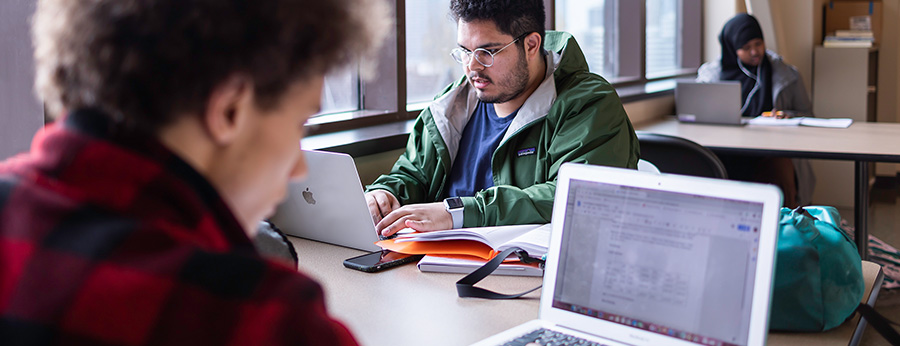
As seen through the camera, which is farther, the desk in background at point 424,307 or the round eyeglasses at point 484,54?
the round eyeglasses at point 484,54

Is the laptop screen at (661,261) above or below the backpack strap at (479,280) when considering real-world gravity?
above

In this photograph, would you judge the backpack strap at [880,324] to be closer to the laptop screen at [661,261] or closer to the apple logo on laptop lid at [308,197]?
the laptop screen at [661,261]

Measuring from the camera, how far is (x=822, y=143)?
3258mm

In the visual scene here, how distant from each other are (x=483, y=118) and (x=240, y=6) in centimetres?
179

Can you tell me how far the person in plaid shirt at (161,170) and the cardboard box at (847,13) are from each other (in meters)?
5.79

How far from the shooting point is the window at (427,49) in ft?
10.2

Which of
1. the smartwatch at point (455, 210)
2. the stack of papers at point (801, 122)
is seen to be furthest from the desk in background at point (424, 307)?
the stack of papers at point (801, 122)

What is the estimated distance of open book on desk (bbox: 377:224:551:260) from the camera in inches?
58.8

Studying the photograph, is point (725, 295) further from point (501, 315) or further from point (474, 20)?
point (474, 20)

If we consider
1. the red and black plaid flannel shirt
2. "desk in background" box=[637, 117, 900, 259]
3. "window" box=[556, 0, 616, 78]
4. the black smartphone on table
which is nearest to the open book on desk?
the black smartphone on table

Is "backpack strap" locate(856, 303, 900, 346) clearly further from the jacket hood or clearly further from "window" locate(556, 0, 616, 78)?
"window" locate(556, 0, 616, 78)

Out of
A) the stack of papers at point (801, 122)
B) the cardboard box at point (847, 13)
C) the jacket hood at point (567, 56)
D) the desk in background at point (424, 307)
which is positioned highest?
the cardboard box at point (847, 13)

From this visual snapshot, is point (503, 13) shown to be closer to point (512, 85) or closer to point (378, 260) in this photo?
point (512, 85)

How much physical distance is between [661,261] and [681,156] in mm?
1694
